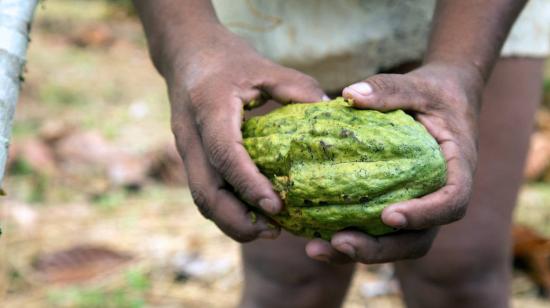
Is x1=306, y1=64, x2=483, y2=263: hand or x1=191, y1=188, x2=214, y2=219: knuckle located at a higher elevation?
x1=306, y1=64, x2=483, y2=263: hand

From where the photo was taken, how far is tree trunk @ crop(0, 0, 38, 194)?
1.30m

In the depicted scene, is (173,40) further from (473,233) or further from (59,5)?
(59,5)

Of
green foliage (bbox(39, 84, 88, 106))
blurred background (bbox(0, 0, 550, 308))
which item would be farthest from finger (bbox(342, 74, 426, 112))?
green foliage (bbox(39, 84, 88, 106))

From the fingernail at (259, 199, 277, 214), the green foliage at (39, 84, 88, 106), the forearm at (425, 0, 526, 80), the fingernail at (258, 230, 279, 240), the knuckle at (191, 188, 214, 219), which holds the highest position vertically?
the forearm at (425, 0, 526, 80)

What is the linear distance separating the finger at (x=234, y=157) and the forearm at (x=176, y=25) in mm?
210

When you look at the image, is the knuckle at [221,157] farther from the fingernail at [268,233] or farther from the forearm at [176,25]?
the forearm at [176,25]

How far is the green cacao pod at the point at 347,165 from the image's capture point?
1379mm

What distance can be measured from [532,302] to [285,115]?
2.00 meters

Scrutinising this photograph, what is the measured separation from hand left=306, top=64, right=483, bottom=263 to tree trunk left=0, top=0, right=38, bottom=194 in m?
0.59

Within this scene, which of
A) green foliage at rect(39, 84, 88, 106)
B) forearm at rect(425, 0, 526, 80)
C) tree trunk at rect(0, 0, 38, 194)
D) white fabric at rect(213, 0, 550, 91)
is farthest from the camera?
green foliage at rect(39, 84, 88, 106)

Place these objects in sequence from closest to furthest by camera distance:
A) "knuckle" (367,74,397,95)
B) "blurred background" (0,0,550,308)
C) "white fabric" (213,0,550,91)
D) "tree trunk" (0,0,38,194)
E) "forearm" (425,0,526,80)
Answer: "tree trunk" (0,0,38,194), "knuckle" (367,74,397,95), "forearm" (425,0,526,80), "white fabric" (213,0,550,91), "blurred background" (0,0,550,308)

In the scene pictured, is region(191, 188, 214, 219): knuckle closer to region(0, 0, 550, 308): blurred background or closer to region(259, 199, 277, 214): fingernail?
region(259, 199, 277, 214): fingernail

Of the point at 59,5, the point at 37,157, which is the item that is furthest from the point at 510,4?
the point at 59,5

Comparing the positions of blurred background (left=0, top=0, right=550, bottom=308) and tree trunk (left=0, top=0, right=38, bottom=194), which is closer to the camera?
tree trunk (left=0, top=0, right=38, bottom=194)
